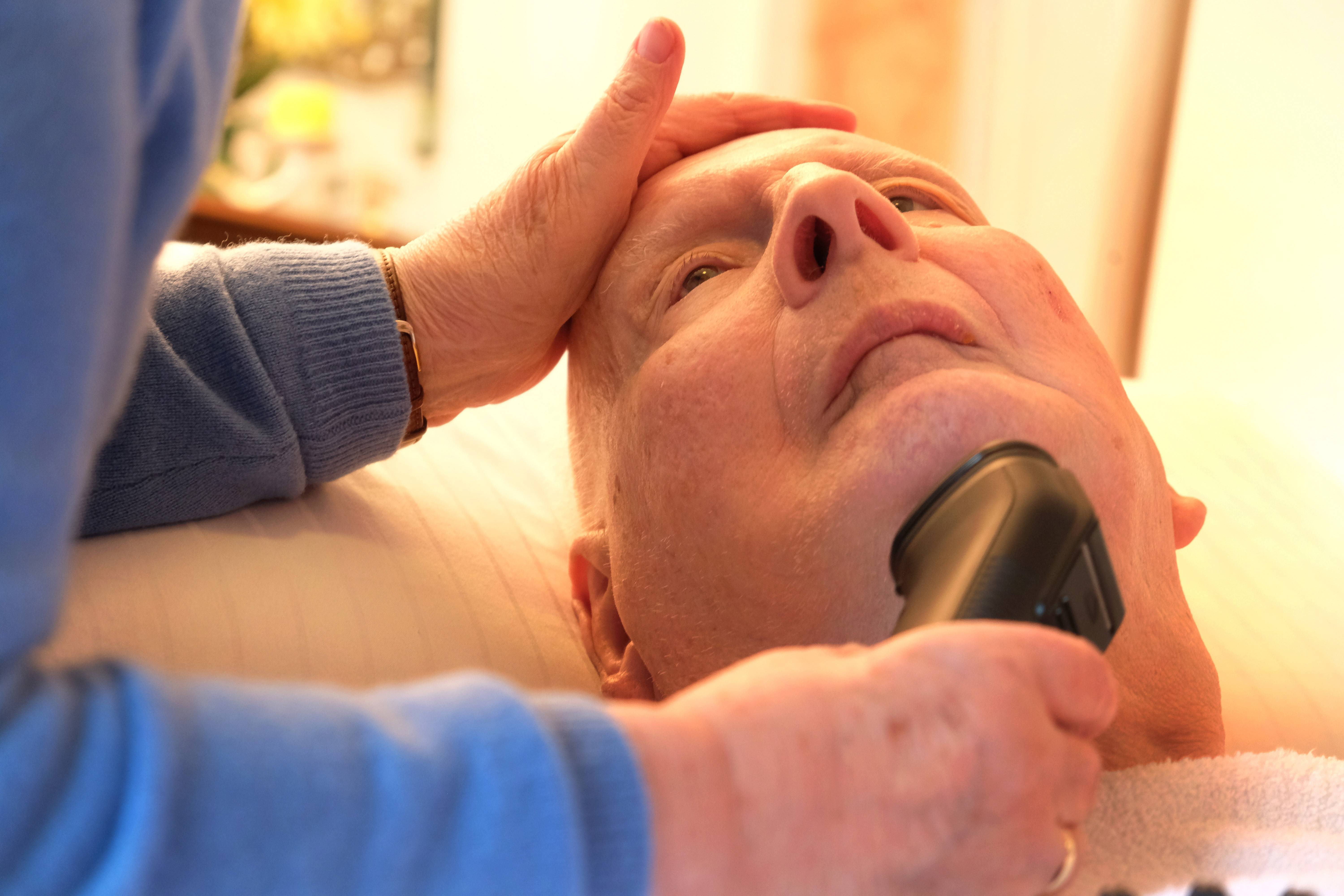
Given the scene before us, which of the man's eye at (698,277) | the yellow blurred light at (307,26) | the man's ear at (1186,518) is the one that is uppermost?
the yellow blurred light at (307,26)

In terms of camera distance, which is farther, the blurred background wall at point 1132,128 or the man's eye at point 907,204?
the blurred background wall at point 1132,128

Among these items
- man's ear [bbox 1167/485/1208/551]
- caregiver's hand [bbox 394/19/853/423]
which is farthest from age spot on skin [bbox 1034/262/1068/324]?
caregiver's hand [bbox 394/19/853/423]

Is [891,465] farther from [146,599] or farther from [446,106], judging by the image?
[446,106]

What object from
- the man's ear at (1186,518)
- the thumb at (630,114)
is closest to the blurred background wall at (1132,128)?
the man's ear at (1186,518)

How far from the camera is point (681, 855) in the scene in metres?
0.47

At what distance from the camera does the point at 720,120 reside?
1194 millimetres

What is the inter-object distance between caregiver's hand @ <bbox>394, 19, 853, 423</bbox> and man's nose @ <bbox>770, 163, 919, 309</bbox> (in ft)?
0.81

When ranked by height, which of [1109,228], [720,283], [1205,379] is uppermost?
[720,283]

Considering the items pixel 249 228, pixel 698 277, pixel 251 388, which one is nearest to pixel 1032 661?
pixel 698 277

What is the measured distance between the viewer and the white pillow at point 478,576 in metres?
1.00

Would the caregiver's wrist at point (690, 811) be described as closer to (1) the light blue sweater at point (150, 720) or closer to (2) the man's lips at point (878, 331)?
(1) the light blue sweater at point (150, 720)

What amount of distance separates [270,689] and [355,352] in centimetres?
72

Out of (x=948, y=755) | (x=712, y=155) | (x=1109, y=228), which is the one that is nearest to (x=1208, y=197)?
(x=1109, y=228)

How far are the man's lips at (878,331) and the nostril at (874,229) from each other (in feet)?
0.26
